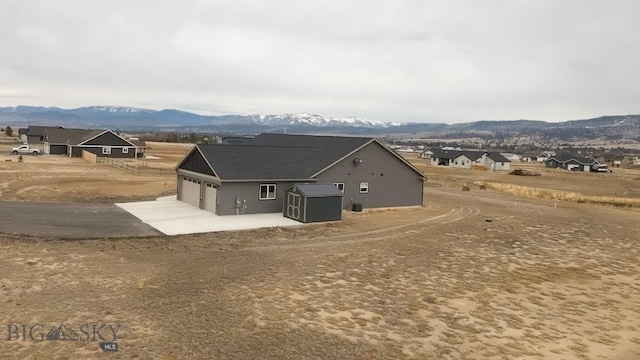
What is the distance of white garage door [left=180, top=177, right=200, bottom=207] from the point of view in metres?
32.7

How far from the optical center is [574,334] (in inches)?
536

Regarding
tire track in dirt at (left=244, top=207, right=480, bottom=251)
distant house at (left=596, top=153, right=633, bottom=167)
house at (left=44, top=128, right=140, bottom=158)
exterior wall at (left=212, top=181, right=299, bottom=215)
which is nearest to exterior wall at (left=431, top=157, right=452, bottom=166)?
distant house at (left=596, top=153, right=633, bottom=167)

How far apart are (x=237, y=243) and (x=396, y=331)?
11.2m

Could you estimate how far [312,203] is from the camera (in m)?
29.1

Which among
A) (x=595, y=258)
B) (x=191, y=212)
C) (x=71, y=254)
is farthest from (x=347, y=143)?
(x=71, y=254)

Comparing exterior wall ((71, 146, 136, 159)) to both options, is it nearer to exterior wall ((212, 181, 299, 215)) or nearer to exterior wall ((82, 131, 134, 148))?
exterior wall ((82, 131, 134, 148))

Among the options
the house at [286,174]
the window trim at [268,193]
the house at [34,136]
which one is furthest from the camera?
the house at [34,136]

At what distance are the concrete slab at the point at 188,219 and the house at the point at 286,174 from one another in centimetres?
104

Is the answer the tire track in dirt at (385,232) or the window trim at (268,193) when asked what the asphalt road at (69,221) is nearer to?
the tire track in dirt at (385,232)

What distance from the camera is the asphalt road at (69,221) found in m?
22.9

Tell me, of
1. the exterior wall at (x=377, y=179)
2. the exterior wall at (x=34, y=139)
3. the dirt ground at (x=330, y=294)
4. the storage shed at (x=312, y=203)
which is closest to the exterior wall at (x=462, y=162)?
the exterior wall at (x=377, y=179)

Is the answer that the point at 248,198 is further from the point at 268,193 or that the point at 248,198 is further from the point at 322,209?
the point at 322,209

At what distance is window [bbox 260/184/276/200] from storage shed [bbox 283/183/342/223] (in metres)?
1.02

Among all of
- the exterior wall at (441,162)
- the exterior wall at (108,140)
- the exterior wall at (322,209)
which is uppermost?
the exterior wall at (108,140)
